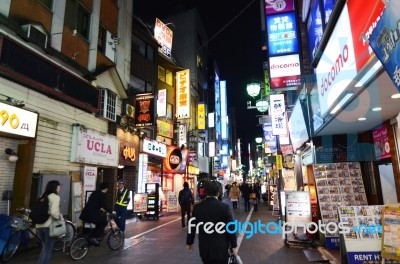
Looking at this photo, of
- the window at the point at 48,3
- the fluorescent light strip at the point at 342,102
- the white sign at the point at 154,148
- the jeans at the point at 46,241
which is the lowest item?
the jeans at the point at 46,241

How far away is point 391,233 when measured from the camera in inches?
231

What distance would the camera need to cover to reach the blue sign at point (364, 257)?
6461mm

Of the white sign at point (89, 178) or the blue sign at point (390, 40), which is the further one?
the white sign at point (89, 178)

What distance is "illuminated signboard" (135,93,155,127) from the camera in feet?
59.0

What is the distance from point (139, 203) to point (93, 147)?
4.85m

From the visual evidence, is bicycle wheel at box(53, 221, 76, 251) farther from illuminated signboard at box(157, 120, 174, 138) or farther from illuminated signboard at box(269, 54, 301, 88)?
illuminated signboard at box(157, 120, 174, 138)

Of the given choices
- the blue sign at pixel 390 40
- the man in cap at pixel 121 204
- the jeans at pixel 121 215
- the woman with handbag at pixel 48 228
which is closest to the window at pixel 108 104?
the man in cap at pixel 121 204

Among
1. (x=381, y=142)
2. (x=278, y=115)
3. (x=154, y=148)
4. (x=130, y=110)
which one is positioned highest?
(x=130, y=110)

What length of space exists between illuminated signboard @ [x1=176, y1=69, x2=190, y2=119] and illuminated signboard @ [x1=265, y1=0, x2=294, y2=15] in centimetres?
1403

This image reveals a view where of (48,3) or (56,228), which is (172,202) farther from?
(56,228)

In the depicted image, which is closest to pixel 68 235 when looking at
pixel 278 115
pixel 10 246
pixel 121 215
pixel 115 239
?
pixel 115 239

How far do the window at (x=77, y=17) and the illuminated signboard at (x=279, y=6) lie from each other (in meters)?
8.62

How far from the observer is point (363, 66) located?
4887 mm

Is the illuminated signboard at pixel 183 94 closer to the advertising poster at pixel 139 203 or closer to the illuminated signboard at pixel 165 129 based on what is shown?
the illuminated signboard at pixel 165 129
